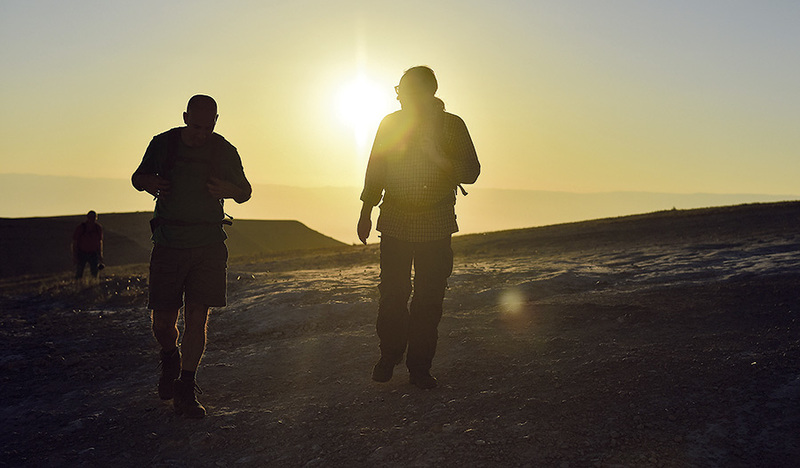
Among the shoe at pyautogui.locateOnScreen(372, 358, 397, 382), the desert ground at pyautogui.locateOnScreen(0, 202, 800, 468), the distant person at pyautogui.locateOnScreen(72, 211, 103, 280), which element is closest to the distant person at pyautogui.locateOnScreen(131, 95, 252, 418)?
the desert ground at pyautogui.locateOnScreen(0, 202, 800, 468)

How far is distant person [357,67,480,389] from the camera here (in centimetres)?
443

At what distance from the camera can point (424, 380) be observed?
4.49m

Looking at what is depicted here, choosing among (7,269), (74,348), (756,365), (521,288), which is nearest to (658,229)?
(521,288)

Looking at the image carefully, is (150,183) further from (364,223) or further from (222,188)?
(364,223)

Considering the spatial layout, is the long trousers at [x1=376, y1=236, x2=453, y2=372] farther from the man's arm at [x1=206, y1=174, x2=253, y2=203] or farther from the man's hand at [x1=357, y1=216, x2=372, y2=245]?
the man's arm at [x1=206, y1=174, x2=253, y2=203]

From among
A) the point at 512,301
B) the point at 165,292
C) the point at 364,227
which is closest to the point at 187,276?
the point at 165,292

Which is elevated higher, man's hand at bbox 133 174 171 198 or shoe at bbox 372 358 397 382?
man's hand at bbox 133 174 171 198

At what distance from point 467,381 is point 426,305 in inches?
27.1

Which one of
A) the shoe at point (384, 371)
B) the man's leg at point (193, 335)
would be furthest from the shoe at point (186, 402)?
the shoe at point (384, 371)

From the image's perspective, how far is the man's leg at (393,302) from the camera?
14.8 feet

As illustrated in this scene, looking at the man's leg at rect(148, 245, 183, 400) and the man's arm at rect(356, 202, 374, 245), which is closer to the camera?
the man's leg at rect(148, 245, 183, 400)

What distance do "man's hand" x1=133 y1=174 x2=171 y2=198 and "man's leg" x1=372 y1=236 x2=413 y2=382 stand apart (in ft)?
5.09

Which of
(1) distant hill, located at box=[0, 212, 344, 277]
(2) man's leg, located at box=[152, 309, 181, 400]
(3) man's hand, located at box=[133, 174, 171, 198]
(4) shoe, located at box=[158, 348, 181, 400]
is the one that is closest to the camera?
(3) man's hand, located at box=[133, 174, 171, 198]

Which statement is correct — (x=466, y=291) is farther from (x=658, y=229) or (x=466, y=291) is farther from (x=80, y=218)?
(x=80, y=218)
